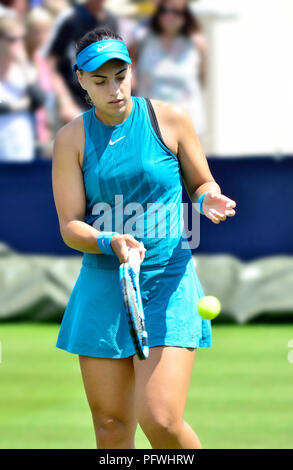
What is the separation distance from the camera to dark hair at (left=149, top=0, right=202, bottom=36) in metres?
10.5

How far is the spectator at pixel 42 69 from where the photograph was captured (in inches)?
424

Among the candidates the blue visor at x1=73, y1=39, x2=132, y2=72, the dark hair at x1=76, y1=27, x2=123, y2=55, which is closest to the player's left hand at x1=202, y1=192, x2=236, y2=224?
the blue visor at x1=73, y1=39, x2=132, y2=72

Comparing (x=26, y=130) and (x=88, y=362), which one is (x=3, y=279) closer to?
(x=26, y=130)

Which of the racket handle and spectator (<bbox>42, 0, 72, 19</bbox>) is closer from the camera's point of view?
the racket handle

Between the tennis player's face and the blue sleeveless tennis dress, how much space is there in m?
0.11

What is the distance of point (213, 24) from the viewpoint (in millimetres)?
11578

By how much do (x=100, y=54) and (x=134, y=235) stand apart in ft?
2.56

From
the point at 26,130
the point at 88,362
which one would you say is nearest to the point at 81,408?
the point at 88,362

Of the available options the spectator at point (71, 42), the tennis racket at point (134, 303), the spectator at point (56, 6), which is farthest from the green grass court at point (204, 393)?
the spectator at point (56, 6)

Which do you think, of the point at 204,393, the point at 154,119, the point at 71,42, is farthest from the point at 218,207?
the point at 71,42

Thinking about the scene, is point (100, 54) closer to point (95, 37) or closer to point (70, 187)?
point (95, 37)

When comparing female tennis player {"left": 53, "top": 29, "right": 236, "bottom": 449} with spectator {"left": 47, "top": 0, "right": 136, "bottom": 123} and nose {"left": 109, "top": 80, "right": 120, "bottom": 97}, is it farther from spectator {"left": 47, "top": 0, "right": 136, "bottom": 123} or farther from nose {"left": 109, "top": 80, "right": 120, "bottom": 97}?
spectator {"left": 47, "top": 0, "right": 136, "bottom": 123}

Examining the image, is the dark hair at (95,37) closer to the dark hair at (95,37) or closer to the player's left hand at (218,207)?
the dark hair at (95,37)
